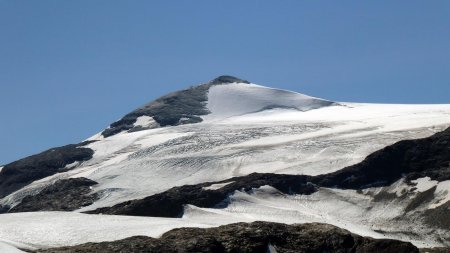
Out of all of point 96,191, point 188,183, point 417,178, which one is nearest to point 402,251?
point 417,178

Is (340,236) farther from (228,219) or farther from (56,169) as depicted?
(56,169)

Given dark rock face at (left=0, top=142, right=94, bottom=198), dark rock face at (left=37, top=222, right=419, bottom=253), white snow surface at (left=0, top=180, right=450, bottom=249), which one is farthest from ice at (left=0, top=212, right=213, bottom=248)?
dark rock face at (left=0, top=142, right=94, bottom=198)

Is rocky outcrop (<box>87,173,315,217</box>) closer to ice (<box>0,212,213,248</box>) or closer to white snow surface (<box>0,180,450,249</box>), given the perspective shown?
white snow surface (<box>0,180,450,249</box>)

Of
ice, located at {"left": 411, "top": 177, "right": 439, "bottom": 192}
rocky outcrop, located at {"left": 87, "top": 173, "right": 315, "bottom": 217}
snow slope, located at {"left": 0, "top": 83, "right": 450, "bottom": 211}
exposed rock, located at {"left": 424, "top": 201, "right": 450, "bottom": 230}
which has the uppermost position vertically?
snow slope, located at {"left": 0, "top": 83, "right": 450, "bottom": 211}

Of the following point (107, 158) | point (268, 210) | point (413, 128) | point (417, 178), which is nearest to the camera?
point (268, 210)

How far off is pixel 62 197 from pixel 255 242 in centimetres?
7049

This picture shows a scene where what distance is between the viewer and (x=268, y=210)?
9294 cm

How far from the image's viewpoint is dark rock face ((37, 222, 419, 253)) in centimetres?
5575

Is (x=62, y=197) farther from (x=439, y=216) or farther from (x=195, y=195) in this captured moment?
(x=439, y=216)

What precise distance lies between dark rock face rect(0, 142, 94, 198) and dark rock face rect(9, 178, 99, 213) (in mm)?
14336

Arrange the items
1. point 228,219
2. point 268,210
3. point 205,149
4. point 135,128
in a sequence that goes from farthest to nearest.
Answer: point 135,128, point 205,149, point 268,210, point 228,219

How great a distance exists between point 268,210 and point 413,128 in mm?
43826

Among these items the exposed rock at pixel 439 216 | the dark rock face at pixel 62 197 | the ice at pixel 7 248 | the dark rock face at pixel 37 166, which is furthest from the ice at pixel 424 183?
the dark rock face at pixel 37 166

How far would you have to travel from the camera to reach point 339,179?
4173 inches
